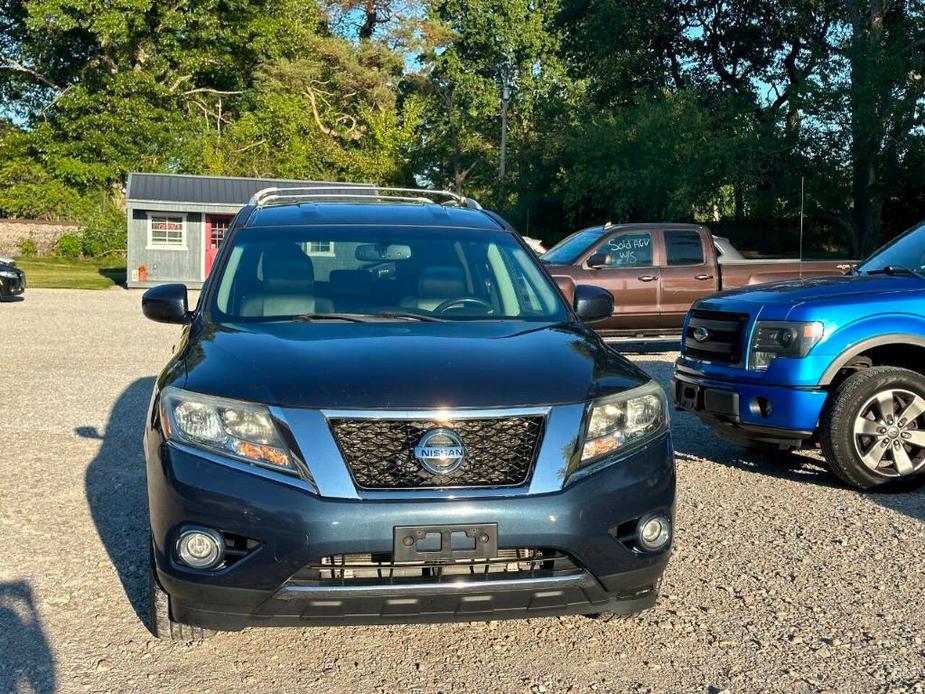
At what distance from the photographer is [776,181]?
101ft

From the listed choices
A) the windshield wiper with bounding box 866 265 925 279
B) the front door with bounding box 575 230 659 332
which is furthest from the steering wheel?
the front door with bounding box 575 230 659 332

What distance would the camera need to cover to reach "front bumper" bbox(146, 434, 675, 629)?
3.50m

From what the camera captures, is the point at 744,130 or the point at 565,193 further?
the point at 565,193

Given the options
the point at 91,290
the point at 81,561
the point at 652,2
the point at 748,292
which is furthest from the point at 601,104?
the point at 81,561

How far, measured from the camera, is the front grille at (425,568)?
11.7 feet

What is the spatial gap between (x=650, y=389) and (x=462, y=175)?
188 ft

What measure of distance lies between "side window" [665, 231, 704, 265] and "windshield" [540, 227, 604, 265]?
3.33ft

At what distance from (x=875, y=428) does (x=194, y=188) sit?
105ft

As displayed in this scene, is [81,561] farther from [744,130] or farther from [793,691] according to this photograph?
[744,130]

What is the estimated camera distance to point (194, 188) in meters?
35.7

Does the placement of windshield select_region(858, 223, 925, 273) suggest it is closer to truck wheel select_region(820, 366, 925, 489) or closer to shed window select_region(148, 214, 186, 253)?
truck wheel select_region(820, 366, 925, 489)

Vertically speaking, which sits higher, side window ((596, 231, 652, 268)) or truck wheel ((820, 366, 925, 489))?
side window ((596, 231, 652, 268))

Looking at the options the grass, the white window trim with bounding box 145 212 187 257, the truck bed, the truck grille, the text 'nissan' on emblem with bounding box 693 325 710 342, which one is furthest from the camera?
the white window trim with bounding box 145 212 187 257

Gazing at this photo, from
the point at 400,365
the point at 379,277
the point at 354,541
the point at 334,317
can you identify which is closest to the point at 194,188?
the point at 379,277
